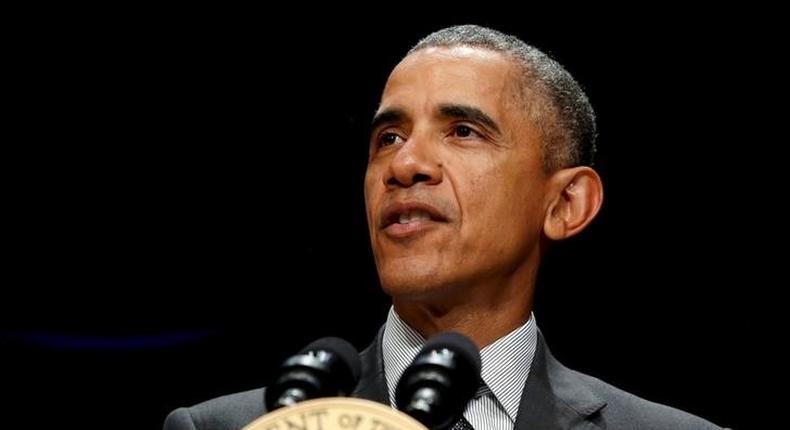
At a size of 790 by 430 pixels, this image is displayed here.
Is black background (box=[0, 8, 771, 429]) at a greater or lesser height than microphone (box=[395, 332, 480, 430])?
lesser

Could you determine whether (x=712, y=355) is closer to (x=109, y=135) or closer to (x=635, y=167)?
(x=635, y=167)

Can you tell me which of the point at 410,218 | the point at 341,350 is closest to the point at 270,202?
the point at 410,218

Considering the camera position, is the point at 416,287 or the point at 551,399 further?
the point at 551,399

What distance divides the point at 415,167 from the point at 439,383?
1.50 ft

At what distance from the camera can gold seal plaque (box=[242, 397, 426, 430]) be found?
3.09ft

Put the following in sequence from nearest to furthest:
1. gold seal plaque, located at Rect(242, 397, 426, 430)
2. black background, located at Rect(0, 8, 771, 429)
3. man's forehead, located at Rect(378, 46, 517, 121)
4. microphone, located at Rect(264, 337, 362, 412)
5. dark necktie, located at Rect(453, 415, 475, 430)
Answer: gold seal plaque, located at Rect(242, 397, 426, 430)
microphone, located at Rect(264, 337, 362, 412)
dark necktie, located at Rect(453, 415, 475, 430)
man's forehead, located at Rect(378, 46, 517, 121)
black background, located at Rect(0, 8, 771, 429)

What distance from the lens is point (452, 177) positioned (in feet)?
4.82

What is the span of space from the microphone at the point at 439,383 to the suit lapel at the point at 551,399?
1.37 feet

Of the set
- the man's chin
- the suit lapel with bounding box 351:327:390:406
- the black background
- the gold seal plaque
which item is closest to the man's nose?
the man's chin

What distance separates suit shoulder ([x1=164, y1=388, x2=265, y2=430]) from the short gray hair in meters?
0.52

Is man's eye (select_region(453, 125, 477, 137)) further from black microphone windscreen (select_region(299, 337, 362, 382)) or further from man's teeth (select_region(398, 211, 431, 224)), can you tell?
black microphone windscreen (select_region(299, 337, 362, 382))

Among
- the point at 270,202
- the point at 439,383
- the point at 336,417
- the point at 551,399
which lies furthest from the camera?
the point at 270,202

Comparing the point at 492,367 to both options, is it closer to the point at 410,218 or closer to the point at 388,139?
the point at 410,218

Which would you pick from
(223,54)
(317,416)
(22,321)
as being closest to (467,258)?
(317,416)
